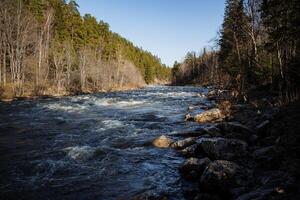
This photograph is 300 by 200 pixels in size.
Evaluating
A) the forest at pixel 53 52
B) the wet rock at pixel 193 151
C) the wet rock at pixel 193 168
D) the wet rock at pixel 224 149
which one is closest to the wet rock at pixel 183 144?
the wet rock at pixel 193 151

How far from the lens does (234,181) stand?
22.9 ft

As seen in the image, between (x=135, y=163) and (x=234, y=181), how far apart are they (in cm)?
375

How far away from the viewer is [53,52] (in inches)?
1764

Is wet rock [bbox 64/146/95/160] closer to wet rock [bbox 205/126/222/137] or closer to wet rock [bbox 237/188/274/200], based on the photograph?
wet rock [bbox 205/126/222/137]

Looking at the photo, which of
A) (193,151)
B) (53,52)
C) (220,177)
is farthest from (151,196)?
(53,52)

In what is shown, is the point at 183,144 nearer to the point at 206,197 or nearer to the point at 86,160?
the point at 86,160

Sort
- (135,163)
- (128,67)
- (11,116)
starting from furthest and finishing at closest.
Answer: (128,67) < (11,116) < (135,163)

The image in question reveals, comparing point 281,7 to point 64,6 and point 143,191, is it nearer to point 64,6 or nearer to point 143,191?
point 143,191

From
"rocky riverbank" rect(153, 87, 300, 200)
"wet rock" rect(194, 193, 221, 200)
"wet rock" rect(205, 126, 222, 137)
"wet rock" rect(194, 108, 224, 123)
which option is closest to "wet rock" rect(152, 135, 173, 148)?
"rocky riverbank" rect(153, 87, 300, 200)

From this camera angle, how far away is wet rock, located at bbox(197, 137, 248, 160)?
29.9 ft

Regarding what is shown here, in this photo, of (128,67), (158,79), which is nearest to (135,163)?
(128,67)

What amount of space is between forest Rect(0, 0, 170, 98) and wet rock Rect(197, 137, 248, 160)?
2615 cm

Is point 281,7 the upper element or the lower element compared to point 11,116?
upper

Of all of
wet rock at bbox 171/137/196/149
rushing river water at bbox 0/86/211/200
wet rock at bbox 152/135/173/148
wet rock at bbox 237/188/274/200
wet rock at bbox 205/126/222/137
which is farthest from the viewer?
wet rock at bbox 205/126/222/137
